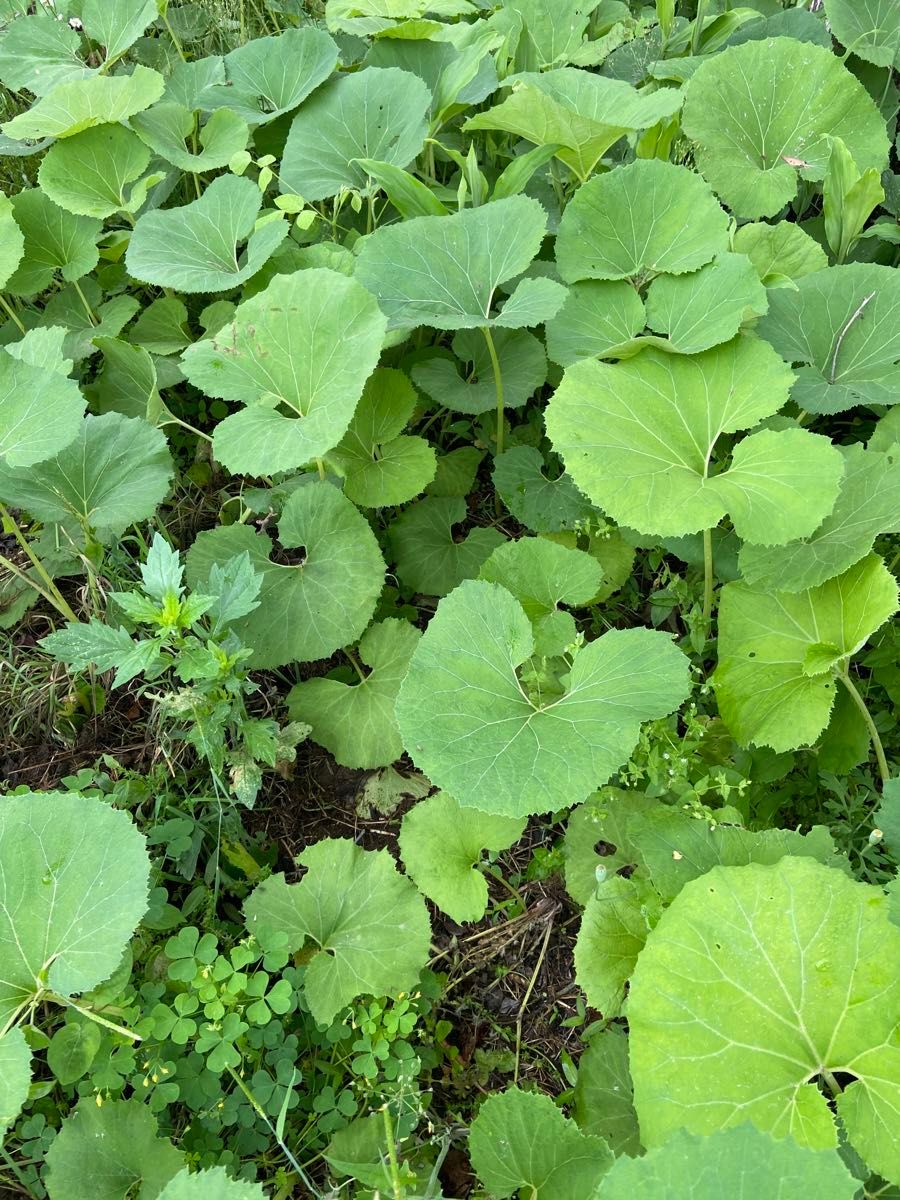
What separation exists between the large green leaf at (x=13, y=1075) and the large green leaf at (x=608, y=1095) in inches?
33.9

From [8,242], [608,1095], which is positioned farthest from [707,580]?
[8,242]

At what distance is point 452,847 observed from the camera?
1700mm

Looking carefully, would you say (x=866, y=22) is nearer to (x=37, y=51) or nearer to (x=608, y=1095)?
(x=37, y=51)

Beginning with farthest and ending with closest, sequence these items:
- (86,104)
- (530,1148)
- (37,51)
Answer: (37,51) → (86,104) → (530,1148)

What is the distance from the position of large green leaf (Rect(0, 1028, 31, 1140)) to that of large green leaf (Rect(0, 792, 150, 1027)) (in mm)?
57

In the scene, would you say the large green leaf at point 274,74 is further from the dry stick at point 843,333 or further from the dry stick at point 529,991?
the dry stick at point 529,991

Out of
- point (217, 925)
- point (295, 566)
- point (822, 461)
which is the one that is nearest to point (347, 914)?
point (217, 925)

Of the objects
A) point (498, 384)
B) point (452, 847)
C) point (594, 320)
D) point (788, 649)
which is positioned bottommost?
point (452, 847)

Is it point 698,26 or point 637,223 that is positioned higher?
point 698,26

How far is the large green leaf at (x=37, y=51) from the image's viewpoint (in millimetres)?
2818

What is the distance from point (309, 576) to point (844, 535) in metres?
1.07

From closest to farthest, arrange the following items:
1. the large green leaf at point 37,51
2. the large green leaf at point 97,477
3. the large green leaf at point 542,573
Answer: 1. the large green leaf at point 542,573
2. the large green leaf at point 97,477
3. the large green leaf at point 37,51

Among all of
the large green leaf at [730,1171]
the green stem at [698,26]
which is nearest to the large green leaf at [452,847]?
the large green leaf at [730,1171]

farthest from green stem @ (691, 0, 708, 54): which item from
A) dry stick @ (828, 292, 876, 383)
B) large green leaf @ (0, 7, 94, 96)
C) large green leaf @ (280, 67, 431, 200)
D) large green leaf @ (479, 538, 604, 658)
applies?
large green leaf @ (0, 7, 94, 96)
